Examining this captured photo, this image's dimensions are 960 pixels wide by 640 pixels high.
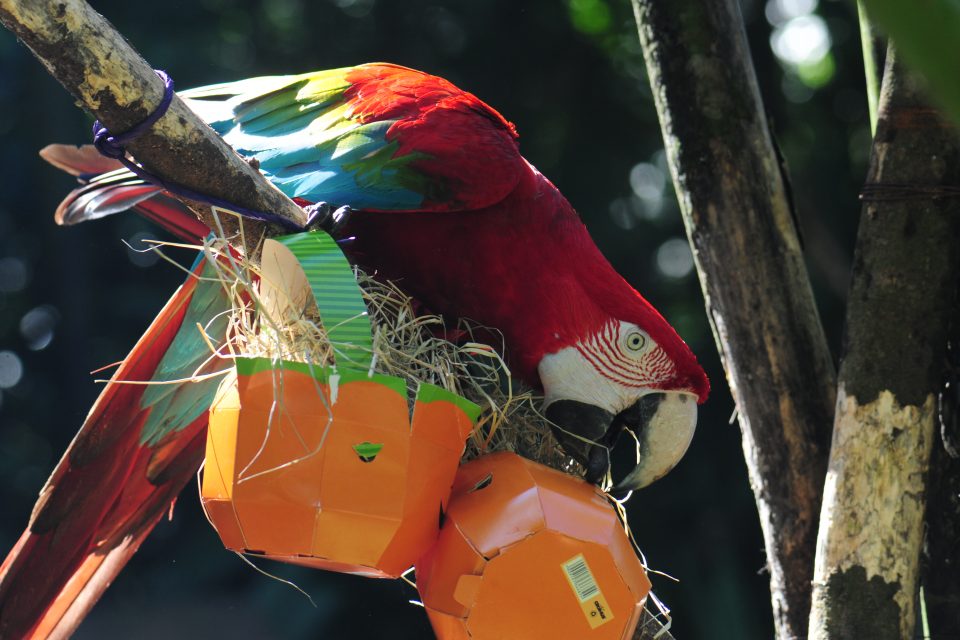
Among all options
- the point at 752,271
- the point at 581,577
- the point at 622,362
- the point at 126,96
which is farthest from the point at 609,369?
the point at 126,96

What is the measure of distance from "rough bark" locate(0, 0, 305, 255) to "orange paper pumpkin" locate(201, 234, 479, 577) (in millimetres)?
144

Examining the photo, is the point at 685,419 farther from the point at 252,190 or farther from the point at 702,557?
the point at 702,557

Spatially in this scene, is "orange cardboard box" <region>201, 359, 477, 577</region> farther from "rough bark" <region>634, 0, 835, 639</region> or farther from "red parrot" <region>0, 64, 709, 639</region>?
"rough bark" <region>634, 0, 835, 639</region>

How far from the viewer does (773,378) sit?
1287 mm

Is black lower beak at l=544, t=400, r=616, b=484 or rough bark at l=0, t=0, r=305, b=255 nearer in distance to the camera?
rough bark at l=0, t=0, r=305, b=255

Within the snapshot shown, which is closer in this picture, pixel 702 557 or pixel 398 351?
pixel 398 351

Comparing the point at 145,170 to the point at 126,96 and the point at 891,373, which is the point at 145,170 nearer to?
the point at 126,96

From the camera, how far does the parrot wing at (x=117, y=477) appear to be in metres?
1.26

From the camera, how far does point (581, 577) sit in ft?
2.84

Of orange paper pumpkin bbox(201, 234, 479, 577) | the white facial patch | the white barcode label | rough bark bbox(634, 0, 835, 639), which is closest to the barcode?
the white barcode label

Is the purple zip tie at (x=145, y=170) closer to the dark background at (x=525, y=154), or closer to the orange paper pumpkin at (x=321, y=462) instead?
the orange paper pumpkin at (x=321, y=462)

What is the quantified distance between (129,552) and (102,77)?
0.78 meters

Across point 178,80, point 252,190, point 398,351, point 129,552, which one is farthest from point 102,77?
point 178,80

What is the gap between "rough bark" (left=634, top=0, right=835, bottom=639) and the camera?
128 cm
